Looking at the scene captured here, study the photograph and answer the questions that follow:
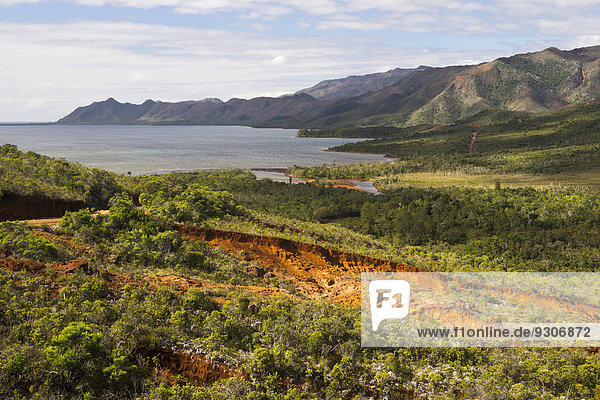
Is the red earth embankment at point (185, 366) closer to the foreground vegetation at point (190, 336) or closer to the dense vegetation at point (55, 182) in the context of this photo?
the foreground vegetation at point (190, 336)

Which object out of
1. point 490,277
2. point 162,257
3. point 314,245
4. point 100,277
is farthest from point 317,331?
point 490,277

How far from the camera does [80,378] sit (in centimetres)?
969

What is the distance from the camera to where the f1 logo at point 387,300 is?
47.3ft

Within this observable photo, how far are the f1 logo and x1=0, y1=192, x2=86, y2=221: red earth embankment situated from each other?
23070mm

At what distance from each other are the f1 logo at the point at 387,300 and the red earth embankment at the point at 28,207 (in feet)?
75.7

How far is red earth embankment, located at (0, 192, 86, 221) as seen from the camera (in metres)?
26.0

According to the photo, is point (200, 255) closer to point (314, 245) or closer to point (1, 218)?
point (314, 245)

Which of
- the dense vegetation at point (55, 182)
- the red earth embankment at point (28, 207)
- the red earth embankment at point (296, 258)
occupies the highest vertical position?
the dense vegetation at point (55, 182)

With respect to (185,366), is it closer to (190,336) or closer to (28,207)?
(190,336)

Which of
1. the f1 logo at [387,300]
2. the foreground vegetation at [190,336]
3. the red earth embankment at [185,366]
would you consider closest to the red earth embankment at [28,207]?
the foreground vegetation at [190,336]

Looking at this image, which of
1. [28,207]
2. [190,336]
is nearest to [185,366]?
[190,336]

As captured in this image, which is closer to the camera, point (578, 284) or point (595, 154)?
point (578, 284)

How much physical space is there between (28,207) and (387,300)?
24153mm

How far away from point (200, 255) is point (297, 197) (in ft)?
144
